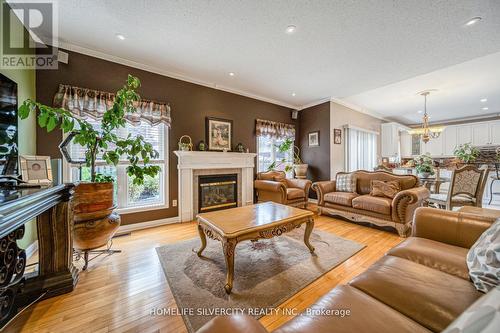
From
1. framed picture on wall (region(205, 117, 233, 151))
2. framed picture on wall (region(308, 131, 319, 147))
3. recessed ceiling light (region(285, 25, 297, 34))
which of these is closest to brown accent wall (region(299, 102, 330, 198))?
framed picture on wall (region(308, 131, 319, 147))

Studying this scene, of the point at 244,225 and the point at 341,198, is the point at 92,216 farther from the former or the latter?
the point at 341,198

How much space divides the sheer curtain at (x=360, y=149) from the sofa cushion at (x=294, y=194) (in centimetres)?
188

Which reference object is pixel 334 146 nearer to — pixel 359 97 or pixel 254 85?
pixel 359 97

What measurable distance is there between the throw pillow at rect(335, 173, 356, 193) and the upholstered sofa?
57 centimetres

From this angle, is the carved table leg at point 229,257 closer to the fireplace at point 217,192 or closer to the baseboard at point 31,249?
the fireplace at point 217,192

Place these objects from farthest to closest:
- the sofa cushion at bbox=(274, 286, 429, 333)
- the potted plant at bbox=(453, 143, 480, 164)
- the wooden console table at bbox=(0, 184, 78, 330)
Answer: the potted plant at bbox=(453, 143, 480, 164), the wooden console table at bbox=(0, 184, 78, 330), the sofa cushion at bbox=(274, 286, 429, 333)

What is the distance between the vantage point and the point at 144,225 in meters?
3.09

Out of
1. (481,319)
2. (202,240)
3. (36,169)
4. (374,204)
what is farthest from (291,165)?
(481,319)

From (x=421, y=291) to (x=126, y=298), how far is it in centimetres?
200

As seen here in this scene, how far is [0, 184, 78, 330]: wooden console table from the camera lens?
110cm

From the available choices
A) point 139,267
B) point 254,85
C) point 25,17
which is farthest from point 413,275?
point 25,17

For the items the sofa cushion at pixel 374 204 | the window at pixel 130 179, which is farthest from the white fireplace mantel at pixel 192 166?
the sofa cushion at pixel 374 204

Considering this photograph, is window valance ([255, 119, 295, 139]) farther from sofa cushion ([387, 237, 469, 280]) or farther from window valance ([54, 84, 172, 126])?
sofa cushion ([387, 237, 469, 280])

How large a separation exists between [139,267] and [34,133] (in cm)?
216
